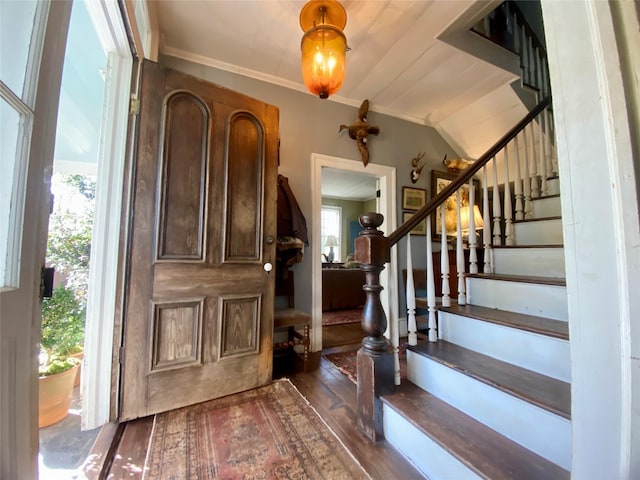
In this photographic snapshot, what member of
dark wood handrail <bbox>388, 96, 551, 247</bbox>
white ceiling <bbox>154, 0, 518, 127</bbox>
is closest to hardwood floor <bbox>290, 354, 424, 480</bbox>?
dark wood handrail <bbox>388, 96, 551, 247</bbox>

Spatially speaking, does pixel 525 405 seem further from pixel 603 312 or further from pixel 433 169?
pixel 433 169

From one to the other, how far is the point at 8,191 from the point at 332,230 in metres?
7.04

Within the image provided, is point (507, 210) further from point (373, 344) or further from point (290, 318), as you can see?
point (290, 318)

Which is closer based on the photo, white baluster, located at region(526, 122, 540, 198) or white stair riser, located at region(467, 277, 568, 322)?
white stair riser, located at region(467, 277, 568, 322)

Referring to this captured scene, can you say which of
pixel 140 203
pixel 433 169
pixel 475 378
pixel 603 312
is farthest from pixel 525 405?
pixel 433 169

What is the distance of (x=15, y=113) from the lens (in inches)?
22.2

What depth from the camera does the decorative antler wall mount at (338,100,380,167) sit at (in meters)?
2.74

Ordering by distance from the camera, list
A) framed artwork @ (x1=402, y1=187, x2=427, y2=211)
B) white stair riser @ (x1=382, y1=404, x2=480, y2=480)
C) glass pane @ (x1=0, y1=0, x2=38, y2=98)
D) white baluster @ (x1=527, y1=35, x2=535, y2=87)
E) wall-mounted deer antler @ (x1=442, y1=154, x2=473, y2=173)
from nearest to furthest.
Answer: glass pane @ (x1=0, y1=0, x2=38, y2=98), white stair riser @ (x1=382, y1=404, x2=480, y2=480), white baluster @ (x1=527, y1=35, x2=535, y2=87), framed artwork @ (x1=402, y1=187, x2=427, y2=211), wall-mounted deer antler @ (x1=442, y1=154, x2=473, y2=173)

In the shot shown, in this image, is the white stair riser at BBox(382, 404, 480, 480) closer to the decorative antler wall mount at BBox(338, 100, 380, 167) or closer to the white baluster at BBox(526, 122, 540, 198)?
the white baluster at BBox(526, 122, 540, 198)

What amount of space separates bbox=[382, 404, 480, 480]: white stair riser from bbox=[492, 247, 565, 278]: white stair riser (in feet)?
3.91

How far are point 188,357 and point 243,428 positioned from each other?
0.52m

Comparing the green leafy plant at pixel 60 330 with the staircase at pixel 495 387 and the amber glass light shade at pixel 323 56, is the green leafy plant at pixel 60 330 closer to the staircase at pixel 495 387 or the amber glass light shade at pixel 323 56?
the staircase at pixel 495 387

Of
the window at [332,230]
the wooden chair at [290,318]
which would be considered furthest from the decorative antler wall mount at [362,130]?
the window at [332,230]

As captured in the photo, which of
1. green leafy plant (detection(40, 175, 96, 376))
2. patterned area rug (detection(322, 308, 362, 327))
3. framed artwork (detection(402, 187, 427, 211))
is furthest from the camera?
patterned area rug (detection(322, 308, 362, 327))
